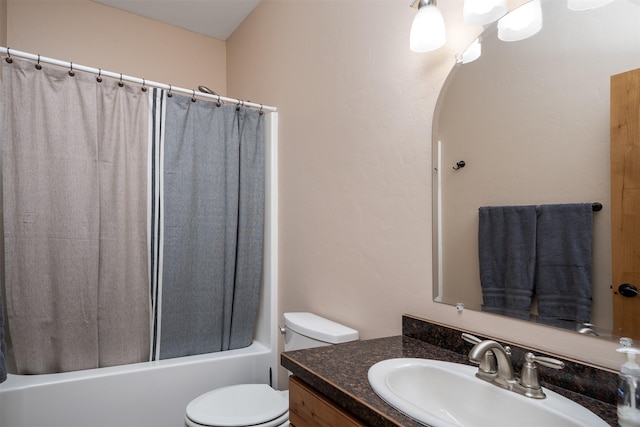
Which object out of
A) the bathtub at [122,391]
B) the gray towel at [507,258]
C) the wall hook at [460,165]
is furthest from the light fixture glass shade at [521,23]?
the bathtub at [122,391]

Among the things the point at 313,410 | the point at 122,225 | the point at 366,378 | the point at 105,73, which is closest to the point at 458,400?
the point at 366,378

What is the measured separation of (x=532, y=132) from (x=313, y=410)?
0.94 metres

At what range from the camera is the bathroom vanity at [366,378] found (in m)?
0.82

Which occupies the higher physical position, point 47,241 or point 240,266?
point 47,241

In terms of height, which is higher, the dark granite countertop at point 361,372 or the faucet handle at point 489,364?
the faucet handle at point 489,364

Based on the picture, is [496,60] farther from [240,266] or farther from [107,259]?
[107,259]

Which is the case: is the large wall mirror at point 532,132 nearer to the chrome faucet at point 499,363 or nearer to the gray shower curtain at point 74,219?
the chrome faucet at point 499,363

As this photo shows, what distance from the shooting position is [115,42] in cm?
264

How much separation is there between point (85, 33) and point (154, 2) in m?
0.49

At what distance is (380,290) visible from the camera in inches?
60.0

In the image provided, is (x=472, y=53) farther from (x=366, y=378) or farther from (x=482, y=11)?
(x=366, y=378)

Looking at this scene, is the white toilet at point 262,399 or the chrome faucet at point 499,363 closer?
the chrome faucet at point 499,363

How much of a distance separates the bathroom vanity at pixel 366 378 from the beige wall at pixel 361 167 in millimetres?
57

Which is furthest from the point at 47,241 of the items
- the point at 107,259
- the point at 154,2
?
the point at 154,2
